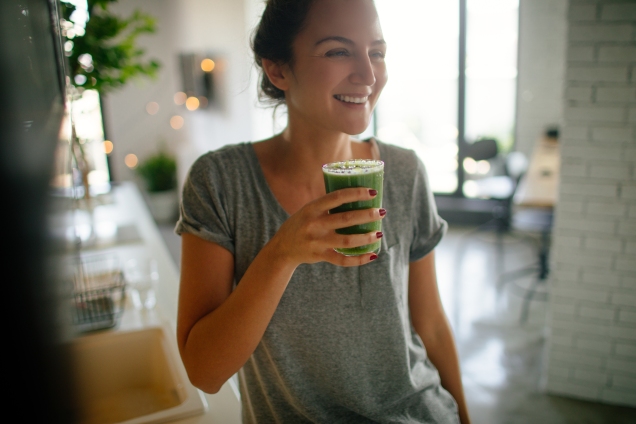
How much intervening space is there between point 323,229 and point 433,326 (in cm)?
62

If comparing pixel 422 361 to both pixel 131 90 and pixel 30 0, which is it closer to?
pixel 30 0

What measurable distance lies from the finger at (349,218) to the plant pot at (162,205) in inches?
249

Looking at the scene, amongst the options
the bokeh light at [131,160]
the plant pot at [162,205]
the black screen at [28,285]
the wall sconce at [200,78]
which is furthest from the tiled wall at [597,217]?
the bokeh light at [131,160]

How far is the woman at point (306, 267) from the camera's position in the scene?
1.03 m

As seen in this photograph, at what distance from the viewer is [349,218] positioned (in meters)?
0.84

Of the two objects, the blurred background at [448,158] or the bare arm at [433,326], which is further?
the bare arm at [433,326]

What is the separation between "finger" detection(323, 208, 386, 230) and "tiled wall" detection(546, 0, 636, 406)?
89.8 inches

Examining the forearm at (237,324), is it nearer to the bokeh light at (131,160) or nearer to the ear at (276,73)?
the ear at (276,73)

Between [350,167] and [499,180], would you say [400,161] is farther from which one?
[499,180]

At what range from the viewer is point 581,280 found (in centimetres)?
286

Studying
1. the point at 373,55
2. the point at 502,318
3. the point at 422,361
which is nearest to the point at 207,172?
the point at 373,55

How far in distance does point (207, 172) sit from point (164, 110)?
6522 millimetres

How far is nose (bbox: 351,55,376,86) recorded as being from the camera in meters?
1.05

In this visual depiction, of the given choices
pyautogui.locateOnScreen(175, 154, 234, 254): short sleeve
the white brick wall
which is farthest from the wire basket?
the white brick wall
